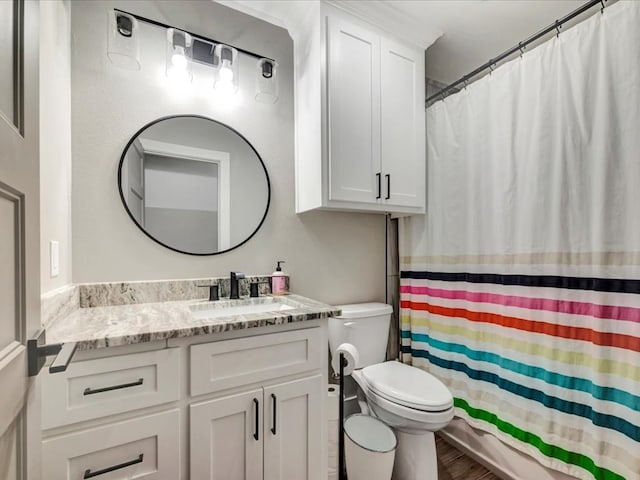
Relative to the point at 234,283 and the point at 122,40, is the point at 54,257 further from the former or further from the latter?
the point at 122,40

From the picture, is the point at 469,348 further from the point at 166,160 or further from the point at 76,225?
the point at 76,225

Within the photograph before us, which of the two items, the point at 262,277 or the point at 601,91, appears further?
the point at 262,277

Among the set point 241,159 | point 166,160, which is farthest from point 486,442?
point 166,160

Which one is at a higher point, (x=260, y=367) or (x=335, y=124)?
(x=335, y=124)

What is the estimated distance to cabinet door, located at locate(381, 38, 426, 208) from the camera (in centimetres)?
170

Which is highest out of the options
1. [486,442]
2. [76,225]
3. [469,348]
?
[76,225]

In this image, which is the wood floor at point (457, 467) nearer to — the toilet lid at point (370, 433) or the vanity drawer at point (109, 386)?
the toilet lid at point (370, 433)

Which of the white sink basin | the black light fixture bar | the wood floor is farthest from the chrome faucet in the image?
the wood floor

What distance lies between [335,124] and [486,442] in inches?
72.9

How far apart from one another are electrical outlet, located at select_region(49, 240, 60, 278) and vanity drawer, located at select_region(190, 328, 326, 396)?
1.88 ft

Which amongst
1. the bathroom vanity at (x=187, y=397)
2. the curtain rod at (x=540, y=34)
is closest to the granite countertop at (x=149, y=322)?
the bathroom vanity at (x=187, y=397)

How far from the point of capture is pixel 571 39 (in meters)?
1.25

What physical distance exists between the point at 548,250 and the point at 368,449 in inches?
46.3

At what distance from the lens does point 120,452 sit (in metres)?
0.86
